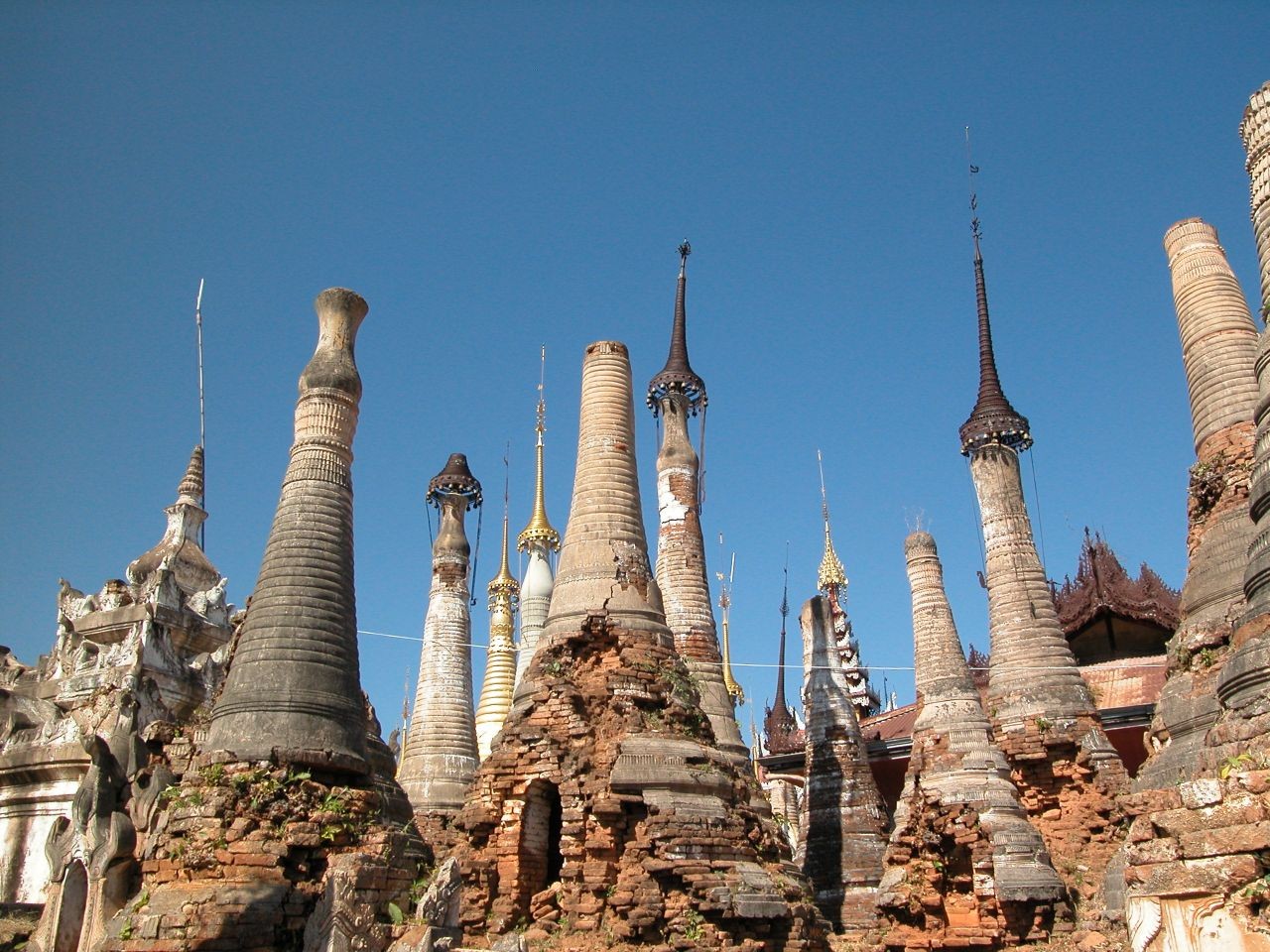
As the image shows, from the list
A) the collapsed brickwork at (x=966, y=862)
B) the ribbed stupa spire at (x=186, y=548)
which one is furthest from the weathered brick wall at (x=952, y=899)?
the ribbed stupa spire at (x=186, y=548)

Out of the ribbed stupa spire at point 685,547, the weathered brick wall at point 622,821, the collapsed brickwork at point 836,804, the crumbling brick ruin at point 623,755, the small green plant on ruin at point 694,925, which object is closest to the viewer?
the crumbling brick ruin at point 623,755

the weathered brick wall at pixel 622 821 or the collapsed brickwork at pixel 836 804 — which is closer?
the weathered brick wall at pixel 622 821

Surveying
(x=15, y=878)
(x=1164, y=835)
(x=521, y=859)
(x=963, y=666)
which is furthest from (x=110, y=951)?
(x=963, y=666)

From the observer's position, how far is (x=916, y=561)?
927 inches

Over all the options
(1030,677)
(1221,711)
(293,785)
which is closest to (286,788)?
(293,785)

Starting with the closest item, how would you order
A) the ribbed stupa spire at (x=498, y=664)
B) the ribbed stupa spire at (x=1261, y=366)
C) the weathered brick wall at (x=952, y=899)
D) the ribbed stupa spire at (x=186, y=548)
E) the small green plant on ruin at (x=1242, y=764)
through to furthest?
the small green plant on ruin at (x=1242, y=764) → the ribbed stupa spire at (x=1261, y=366) → the weathered brick wall at (x=952, y=899) → the ribbed stupa spire at (x=186, y=548) → the ribbed stupa spire at (x=498, y=664)

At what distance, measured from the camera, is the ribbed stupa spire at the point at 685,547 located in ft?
60.8

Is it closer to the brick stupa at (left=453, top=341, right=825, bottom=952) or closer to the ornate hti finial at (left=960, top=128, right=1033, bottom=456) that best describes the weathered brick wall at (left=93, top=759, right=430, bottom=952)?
the brick stupa at (left=453, top=341, right=825, bottom=952)

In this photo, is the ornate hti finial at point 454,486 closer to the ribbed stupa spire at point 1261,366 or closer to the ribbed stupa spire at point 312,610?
the ribbed stupa spire at point 312,610

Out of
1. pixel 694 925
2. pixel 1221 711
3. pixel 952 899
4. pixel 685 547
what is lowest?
pixel 694 925

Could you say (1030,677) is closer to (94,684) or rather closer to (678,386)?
(678,386)

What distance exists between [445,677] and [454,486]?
5.27 metres

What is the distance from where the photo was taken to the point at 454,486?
26719 millimetres

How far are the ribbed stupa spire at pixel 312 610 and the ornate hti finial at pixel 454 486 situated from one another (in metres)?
12.3
